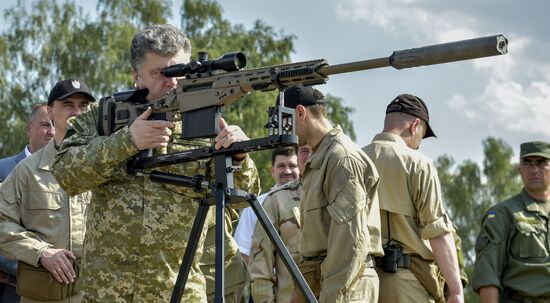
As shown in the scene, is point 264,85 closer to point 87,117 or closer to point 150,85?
point 150,85

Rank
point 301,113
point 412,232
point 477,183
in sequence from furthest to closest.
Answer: point 477,183
point 412,232
point 301,113

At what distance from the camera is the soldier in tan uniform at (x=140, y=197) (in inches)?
235

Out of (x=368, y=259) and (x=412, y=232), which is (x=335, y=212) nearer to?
(x=368, y=259)

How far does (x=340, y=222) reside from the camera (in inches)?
272

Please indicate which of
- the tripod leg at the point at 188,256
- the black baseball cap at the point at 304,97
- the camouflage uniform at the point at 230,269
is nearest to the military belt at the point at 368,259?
the camouflage uniform at the point at 230,269

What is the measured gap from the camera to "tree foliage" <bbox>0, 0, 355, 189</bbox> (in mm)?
34094

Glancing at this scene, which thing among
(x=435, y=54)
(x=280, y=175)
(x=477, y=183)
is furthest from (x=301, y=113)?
(x=477, y=183)

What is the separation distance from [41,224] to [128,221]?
2576mm

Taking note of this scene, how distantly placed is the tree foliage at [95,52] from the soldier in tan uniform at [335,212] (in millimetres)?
25280

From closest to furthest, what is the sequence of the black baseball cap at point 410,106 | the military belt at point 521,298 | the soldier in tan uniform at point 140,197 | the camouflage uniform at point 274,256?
the soldier in tan uniform at point 140,197, the black baseball cap at point 410,106, the camouflage uniform at point 274,256, the military belt at point 521,298

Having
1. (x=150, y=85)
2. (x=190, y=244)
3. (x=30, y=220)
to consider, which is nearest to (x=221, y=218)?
(x=190, y=244)

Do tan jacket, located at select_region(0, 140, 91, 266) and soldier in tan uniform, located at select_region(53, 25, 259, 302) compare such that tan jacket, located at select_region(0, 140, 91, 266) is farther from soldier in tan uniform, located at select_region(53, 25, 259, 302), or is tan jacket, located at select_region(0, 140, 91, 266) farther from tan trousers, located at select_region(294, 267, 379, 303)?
tan trousers, located at select_region(294, 267, 379, 303)

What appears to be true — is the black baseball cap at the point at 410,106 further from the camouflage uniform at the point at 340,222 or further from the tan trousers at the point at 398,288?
the tan trousers at the point at 398,288

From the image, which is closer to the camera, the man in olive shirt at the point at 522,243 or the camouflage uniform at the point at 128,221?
the camouflage uniform at the point at 128,221
